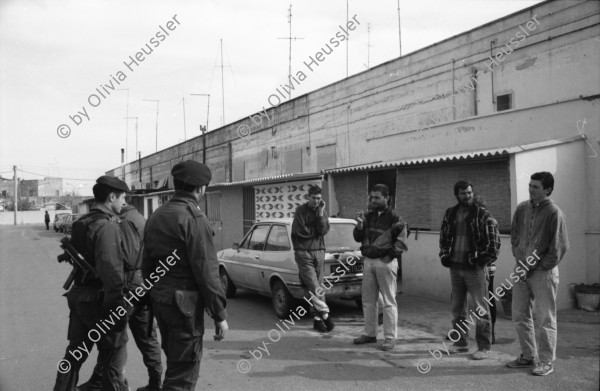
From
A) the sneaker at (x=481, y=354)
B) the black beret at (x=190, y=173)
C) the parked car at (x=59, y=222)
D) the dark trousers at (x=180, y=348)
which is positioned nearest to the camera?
the dark trousers at (x=180, y=348)

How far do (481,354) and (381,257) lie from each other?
5.13 feet

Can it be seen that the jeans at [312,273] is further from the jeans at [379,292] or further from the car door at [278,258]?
the jeans at [379,292]

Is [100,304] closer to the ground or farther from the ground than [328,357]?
farther from the ground

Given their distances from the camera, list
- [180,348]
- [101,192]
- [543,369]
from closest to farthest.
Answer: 1. [180,348]
2. [101,192]
3. [543,369]

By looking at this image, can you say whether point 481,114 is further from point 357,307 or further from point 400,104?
point 357,307

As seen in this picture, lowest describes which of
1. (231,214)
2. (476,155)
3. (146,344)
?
(146,344)

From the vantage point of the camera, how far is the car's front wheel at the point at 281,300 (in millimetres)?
7504

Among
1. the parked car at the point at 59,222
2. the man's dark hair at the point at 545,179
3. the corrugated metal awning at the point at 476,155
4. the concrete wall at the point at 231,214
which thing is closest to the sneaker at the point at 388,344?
the man's dark hair at the point at 545,179

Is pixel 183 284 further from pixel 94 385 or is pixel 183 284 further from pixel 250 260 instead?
pixel 250 260

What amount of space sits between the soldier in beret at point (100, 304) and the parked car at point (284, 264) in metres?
3.71

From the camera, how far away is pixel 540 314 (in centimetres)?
504

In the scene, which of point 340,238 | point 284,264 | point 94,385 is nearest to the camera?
point 94,385

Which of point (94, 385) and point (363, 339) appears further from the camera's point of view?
point (363, 339)

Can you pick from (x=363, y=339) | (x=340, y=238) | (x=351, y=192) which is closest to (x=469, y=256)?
(x=363, y=339)
